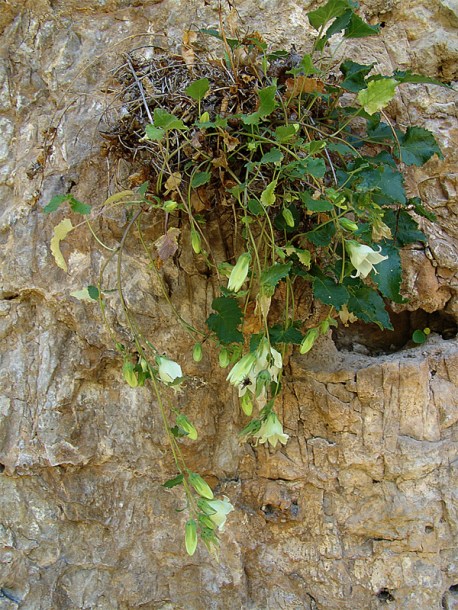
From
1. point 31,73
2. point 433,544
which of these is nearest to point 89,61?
point 31,73

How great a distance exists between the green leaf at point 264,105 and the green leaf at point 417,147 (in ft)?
1.29

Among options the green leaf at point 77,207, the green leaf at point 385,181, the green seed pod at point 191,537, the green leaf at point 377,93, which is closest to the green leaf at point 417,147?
the green leaf at point 385,181

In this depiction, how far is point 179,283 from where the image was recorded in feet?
4.75

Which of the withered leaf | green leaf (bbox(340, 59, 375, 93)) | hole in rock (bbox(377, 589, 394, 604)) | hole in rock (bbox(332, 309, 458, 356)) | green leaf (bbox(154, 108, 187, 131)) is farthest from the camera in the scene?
hole in rock (bbox(332, 309, 458, 356))

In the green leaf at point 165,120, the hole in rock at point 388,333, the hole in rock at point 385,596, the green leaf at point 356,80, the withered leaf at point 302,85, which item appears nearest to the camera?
the green leaf at point 165,120

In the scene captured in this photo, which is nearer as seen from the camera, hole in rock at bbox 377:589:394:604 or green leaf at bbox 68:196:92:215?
green leaf at bbox 68:196:92:215

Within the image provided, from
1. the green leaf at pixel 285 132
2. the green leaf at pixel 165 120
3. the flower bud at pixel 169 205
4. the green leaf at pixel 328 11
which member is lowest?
the flower bud at pixel 169 205

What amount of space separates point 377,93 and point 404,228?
0.36 metres

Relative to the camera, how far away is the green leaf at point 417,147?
131 centimetres

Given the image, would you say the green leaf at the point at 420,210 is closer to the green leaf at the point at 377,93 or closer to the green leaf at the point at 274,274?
the green leaf at the point at 377,93

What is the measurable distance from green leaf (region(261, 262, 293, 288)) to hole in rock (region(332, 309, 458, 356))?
19.1 inches

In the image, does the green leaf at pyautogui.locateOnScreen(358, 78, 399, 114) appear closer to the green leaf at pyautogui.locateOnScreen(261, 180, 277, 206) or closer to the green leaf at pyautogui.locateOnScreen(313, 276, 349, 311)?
the green leaf at pyautogui.locateOnScreen(261, 180, 277, 206)

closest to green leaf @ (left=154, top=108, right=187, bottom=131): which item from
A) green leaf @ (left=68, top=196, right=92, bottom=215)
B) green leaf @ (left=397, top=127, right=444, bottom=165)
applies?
green leaf @ (left=68, top=196, right=92, bottom=215)

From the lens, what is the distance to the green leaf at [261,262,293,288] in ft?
3.63
